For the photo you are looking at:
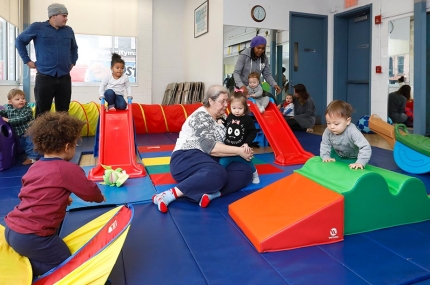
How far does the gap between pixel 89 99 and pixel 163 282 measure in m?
9.28

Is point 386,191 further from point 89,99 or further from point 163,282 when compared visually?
point 89,99

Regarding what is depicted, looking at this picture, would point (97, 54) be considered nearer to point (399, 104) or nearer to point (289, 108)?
point (289, 108)

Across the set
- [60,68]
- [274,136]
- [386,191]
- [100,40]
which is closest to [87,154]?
[60,68]

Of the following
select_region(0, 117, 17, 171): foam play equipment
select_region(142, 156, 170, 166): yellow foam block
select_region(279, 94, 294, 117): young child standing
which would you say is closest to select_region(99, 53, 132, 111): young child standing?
select_region(142, 156, 170, 166): yellow foam block

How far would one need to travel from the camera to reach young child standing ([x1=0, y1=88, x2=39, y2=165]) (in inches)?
173

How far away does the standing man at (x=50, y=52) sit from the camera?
13.8 feet

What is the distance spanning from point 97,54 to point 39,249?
9445mm

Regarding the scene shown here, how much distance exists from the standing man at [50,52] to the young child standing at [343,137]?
3192mm

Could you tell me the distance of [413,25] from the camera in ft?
22.2

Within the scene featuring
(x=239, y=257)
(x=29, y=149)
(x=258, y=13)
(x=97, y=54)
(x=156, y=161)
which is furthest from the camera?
(x=97, y=54)

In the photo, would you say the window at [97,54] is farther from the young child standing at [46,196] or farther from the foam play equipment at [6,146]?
the young child standing at [46,196]

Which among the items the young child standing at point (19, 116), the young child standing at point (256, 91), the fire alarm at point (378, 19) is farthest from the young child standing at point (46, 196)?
the fire alarm at point (378, 19)

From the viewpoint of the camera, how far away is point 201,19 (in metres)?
9.62

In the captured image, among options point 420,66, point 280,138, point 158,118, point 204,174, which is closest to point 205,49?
point 158,118
